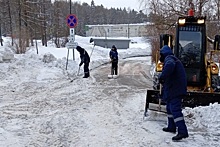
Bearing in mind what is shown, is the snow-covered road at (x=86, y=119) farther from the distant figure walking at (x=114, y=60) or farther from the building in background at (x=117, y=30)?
the building in background at (x=117, y=30)

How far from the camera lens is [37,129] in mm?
6105

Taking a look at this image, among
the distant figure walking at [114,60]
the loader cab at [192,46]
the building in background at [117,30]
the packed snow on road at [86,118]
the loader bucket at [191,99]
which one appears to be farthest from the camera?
the building in background at [117,30]

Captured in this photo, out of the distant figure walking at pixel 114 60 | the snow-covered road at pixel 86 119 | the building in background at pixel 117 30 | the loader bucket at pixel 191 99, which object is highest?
the building in background at pixel 117 30

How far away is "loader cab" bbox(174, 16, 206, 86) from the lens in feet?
28.8

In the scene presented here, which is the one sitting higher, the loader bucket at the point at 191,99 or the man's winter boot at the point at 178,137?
the loader bucket at the point at 191,99

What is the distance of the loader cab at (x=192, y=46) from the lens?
345 inches

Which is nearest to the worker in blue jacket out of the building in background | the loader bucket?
the loader bucket

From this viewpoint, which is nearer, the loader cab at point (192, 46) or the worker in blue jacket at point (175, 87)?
the worker in blue jacket at point (175, 87)

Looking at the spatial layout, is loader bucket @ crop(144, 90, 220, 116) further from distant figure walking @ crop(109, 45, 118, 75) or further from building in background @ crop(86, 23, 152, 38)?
building in background @ crop(86, 23, 152, 38)

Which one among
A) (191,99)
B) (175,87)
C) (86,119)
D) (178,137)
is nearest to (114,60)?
(191,99)

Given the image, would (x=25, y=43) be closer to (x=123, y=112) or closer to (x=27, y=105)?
(x=27, y=105)

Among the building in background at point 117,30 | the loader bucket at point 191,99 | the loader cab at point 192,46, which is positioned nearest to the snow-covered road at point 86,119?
the loader bucket at point 191,99

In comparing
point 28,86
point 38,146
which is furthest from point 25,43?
point 38,146

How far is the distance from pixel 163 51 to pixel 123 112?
8.27ft
